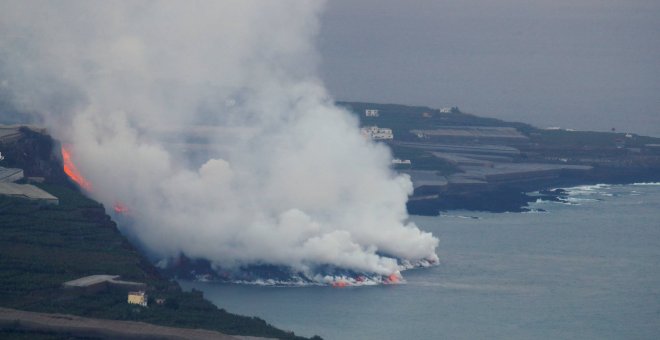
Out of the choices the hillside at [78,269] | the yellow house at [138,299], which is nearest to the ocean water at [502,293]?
the hillside at [78,269]

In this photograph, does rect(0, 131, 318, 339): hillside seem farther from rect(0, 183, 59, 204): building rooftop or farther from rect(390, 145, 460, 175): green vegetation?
rect(390, 145, 460, 175): green vegetation

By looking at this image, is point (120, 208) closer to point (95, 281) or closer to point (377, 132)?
point (95, 281)

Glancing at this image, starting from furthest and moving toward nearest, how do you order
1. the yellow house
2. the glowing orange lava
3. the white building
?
the white building < the glowing orange lava < the yellow house

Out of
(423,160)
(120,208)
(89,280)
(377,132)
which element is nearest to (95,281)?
(89,280)

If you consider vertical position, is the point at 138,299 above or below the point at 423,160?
below

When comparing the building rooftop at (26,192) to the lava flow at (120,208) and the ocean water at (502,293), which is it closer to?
the lava flow at (120,208)

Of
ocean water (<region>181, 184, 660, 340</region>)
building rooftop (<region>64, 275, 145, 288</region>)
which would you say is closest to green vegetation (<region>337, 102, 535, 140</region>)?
ocean water (<region>181, 184, 660, 340</region>)
